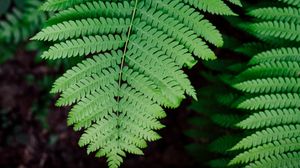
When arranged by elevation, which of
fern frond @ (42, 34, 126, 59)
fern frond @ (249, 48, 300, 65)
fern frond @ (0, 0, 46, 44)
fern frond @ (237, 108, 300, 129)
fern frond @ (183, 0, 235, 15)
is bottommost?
fern frond @ (237, 108, 300, 129)

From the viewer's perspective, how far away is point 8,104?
4242 millimetres

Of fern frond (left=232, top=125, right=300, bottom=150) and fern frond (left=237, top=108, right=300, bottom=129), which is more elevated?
fern frond (left=237, top=108, right=300, bottom=129)

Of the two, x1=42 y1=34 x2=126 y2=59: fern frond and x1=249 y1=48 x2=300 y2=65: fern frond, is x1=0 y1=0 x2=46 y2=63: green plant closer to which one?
x1=42 y1=34 x2=126 y2=59: fern frond

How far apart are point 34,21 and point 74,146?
149cm

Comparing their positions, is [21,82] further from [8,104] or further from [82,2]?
[82,2]

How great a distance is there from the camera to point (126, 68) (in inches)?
85.4

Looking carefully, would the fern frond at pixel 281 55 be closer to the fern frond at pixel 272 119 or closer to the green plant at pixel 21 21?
the fern frond at pixel 272 119

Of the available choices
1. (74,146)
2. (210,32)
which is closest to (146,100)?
(210,32)

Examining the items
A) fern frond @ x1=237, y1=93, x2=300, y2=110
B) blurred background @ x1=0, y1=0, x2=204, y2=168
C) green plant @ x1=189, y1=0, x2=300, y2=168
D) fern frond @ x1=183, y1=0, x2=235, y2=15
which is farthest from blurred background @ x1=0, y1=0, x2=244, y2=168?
fern frond @ x1=183, y1=0, x2=235, y2=15

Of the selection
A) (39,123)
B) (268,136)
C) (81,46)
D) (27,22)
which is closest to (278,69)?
(268,136)

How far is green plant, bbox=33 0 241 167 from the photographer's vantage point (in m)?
2.10

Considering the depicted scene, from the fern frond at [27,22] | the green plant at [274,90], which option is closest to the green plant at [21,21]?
the fern frond at [27,22]

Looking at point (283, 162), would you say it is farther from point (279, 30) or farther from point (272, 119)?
point (279, 30)

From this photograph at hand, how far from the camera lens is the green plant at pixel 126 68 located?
2.10 meters
